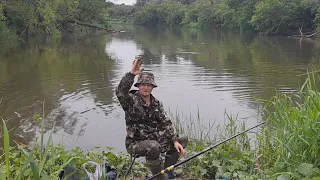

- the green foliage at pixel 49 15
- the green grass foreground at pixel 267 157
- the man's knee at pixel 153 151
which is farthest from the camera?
the green foliage at pixel 49 15

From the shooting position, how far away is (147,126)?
3.72m

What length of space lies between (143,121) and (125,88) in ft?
1.40

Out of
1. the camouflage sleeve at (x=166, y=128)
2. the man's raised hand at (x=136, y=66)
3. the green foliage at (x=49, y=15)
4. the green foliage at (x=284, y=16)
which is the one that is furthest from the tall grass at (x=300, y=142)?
the green foliage at (x=284, y=16)

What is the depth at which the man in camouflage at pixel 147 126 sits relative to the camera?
140 inches

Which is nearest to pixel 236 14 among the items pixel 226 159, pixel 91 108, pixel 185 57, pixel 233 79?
pixel 185 57

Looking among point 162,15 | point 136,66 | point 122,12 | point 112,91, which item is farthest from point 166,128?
point 122,12

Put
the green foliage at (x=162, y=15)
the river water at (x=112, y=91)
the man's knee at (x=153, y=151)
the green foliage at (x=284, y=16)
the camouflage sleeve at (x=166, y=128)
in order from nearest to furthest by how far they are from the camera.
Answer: the man's knee at (x=153, y=151) < the camouflage sleeve at (x=166, y=128) < the river water at (x=112, y=91) < the green foliage at (x=284, y=16) < the green foliage at (x=162, y=15)

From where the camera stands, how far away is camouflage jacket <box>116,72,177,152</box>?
11.8ft

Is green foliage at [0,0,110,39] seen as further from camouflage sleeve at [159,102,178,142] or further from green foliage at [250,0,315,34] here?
camouflage sleeve at [159,102,178,142]

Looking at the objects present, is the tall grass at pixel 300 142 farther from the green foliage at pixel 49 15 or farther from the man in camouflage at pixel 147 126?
the green foliage at pixel 49 15

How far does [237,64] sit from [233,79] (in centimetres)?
420

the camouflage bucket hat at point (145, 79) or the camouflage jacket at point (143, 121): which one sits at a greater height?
the camouflage bucket hat at point (145, 79)

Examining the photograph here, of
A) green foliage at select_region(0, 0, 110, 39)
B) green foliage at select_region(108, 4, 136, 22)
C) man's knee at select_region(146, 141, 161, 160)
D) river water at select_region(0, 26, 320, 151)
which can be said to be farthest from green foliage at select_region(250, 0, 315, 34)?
green foliage at select_region(108, 4, 136, 22)

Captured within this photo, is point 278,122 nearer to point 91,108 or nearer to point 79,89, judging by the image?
point 91,108
